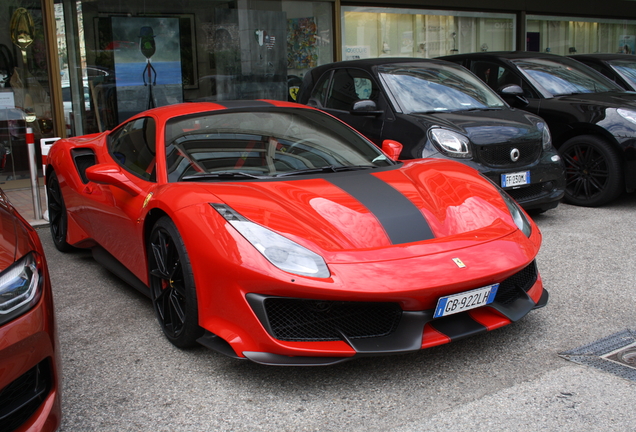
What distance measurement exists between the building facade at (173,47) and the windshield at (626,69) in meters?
4.47

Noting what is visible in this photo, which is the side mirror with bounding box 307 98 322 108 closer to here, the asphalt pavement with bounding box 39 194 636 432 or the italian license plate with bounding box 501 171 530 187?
the italian license plate with bounding box 501 171 530 187

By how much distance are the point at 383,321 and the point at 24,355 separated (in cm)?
139

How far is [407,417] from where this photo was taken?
248 centimetres

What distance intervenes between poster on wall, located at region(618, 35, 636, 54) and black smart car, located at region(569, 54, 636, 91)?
857cm

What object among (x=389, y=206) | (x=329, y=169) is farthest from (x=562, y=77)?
(x=389, y=206)

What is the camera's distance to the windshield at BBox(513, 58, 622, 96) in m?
7.24

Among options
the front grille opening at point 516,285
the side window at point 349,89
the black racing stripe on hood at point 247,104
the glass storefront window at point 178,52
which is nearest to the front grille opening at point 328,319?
the front grille opening at point 516,285

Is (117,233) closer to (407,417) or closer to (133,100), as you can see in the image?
(407,417)

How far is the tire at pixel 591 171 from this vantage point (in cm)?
631

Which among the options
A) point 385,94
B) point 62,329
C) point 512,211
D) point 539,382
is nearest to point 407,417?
point 539,382

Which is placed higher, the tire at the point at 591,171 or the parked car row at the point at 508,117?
the parked car row at the point at 508,117

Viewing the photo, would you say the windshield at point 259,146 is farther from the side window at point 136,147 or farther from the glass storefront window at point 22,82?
the glass storefront window at point 22,82

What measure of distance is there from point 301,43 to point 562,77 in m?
5.06

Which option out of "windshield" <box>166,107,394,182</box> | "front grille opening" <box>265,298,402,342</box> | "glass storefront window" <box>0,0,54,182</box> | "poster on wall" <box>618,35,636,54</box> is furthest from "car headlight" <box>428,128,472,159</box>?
"poster on wall" <box>618,35,636,54</box>
